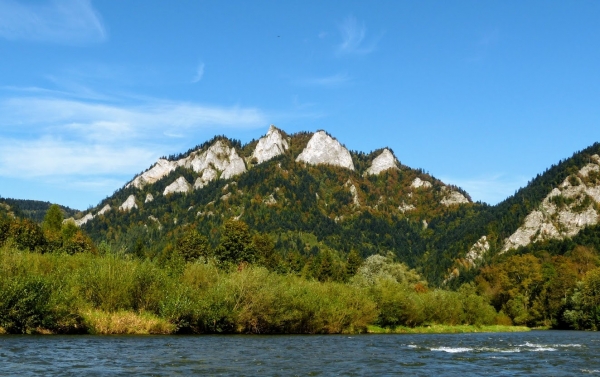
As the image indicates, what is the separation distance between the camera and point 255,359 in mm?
39719

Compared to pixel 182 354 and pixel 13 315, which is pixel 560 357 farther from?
pixel 13 315

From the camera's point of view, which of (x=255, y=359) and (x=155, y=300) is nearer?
(x=255, y=359)

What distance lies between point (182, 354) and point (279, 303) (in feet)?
93.5

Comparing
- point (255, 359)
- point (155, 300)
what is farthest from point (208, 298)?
point (255, 359)

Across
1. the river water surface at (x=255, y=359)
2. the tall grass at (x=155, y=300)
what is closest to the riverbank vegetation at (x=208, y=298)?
the tall grass at (x=155, y=300)

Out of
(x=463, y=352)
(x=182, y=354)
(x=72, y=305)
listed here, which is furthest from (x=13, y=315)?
(x=463, y=352)

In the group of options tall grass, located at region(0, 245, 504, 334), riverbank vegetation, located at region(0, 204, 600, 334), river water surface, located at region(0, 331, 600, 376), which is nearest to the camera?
river water surface, located at region(0, 331, 600, 376)

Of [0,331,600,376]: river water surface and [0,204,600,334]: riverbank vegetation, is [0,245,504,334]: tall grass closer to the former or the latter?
[0,204,600,334]: riverbank vegetation

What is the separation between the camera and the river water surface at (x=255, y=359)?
33.3 meters

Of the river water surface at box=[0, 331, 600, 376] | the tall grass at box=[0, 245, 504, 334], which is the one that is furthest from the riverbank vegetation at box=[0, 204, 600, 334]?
the river water surface at box=[0, 331, 600, 376]

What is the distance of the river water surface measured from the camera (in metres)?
33.3

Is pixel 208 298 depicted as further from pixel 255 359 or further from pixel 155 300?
pixel 255 359

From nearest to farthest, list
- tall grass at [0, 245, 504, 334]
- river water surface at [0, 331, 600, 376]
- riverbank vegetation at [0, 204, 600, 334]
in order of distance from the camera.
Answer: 1. river water surface at [0, 331, 600, 376]
2. tall grass at [0, 245, 504, 334]
3. riverbank vegetation at [0, 204, 600, 334]

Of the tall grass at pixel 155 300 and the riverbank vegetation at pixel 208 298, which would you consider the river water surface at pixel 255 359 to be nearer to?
the tall grass at pixel 155 300
